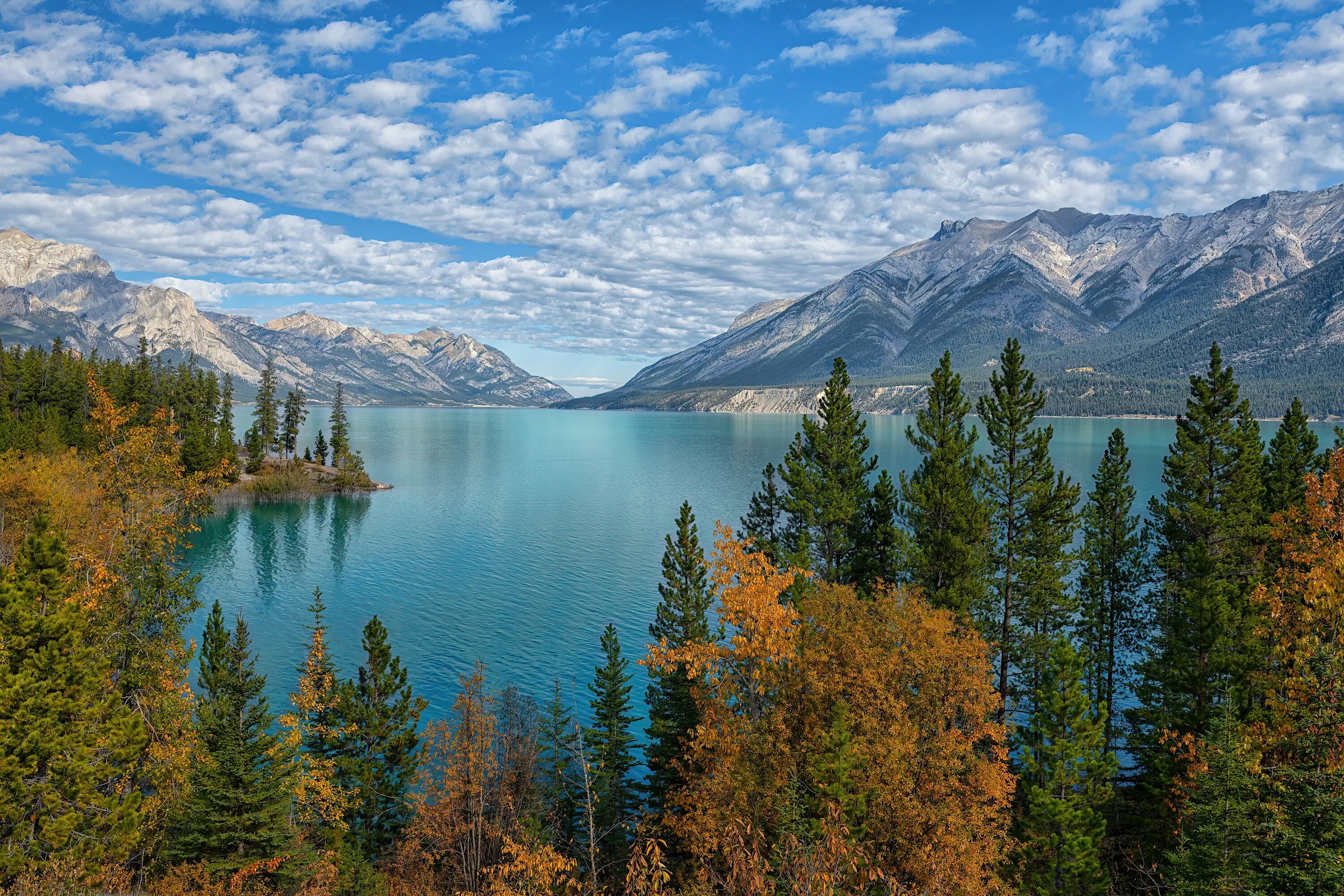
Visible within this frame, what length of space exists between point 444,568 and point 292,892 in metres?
63.7

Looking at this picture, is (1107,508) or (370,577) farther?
(370,577)

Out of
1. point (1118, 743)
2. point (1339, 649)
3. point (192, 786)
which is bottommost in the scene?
point (1118, 743)

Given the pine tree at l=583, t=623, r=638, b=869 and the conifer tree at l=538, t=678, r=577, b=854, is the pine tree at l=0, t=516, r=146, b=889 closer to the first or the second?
the conifer tree at l=538, t=678, r=577, b=854

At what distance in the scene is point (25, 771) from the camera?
2683cm

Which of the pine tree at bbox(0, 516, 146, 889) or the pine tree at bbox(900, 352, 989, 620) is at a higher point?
the pine tree at bbox(900, 352, 989, 620)

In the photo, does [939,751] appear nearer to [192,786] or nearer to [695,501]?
[192,786]

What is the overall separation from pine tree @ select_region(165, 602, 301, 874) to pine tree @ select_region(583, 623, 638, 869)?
1415 cm

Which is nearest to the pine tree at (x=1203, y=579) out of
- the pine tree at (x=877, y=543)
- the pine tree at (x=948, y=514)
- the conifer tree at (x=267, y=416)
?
the pine tree at (x=948, y=514)

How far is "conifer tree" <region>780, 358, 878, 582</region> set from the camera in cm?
4709

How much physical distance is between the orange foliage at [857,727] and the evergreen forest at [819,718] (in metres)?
0.19

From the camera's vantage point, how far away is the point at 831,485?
47375 millimetres

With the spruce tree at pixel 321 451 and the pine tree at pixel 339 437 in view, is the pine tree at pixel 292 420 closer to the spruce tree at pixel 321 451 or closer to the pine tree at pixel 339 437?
the spruce tree at pixel 321 451

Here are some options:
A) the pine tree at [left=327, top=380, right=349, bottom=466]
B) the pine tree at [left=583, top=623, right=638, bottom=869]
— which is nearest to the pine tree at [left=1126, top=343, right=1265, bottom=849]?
the pine tree at [left=583, top=623, right=638, bottom=869]

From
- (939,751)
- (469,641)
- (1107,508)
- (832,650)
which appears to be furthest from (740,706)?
(469,641)
